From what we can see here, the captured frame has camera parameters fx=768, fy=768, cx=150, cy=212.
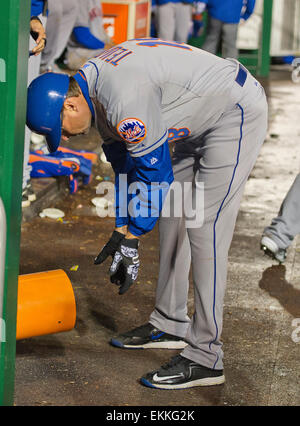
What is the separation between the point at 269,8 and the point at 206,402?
12441mm

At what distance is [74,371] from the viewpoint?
3.89 meters

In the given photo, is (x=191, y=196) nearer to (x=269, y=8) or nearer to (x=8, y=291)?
(x=8, y=291)

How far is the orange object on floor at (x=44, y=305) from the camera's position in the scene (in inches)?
144

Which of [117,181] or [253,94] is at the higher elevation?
[253,94]

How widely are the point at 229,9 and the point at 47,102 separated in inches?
384

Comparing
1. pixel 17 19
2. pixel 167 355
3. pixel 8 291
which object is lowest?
pixel 167 355

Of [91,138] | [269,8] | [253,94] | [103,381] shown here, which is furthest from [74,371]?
[269,8]

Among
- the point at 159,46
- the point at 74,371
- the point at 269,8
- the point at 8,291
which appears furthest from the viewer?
the point at 269,8

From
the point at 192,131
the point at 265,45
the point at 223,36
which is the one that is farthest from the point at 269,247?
the point at 265,45

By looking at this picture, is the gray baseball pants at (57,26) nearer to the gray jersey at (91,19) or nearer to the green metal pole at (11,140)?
the gray jersey at (91,19)

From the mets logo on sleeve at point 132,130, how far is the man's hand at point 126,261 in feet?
1.72

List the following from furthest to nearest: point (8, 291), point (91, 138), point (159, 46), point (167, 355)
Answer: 1. point (91, 138)
2. point (167, 355)
3. point (159, 46)
4. point (8, 291)

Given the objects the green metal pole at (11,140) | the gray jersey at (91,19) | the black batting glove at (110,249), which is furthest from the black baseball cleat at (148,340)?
the gray jersey at (91,19)

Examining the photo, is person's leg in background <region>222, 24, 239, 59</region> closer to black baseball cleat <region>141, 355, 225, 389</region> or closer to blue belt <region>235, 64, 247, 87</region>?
blue belt <region>235, 64, 247, 87</region>
